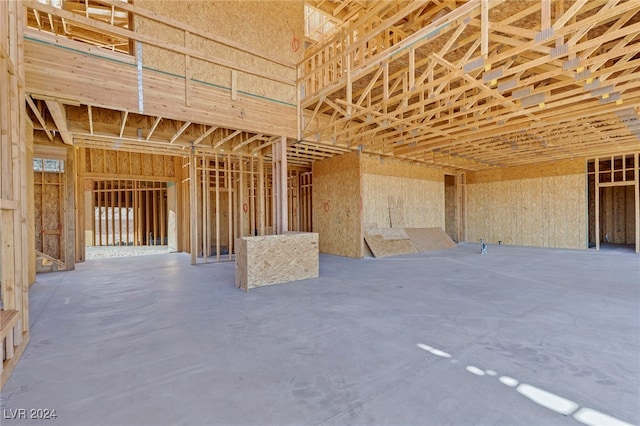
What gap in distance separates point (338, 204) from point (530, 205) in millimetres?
8935

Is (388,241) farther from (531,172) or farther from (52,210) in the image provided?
(52,210)

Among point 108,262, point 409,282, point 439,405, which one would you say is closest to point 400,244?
point 409,282

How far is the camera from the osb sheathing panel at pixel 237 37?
19.3 ft

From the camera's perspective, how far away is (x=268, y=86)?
7352 millimetres

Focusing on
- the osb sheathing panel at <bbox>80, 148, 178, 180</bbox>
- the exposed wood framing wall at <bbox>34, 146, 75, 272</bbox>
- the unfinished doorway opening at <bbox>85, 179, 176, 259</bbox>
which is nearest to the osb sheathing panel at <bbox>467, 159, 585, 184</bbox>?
the osb sheathing panel at <bbox>80, 148, 178, 180</bbox>

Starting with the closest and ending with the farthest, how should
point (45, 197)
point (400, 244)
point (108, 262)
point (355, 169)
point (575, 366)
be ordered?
point (575, 366)
point (45, 197)
point (108, 262)
point (355, 169)
point (400, 244)

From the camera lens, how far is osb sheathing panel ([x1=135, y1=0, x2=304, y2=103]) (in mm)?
5887

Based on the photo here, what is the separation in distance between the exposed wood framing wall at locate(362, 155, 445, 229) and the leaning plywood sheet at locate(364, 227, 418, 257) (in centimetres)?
28

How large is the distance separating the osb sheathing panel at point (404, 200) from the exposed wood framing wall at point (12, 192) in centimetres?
869

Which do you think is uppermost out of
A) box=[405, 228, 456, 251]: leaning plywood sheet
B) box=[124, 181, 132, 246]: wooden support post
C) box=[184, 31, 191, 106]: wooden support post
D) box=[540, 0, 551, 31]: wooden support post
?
box=[184, 31, 191, 106]: wooden support post

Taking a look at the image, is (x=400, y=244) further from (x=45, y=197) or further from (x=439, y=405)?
(x=45, y=197)

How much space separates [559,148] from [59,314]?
14391 millimetres

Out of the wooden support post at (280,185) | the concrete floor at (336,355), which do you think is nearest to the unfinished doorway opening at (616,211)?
the concrete floor at (336,355)

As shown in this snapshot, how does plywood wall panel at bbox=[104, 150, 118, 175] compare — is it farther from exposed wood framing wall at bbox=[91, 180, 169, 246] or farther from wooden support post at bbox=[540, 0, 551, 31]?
wooden support post at bbox=[540, 0, 551, 31]
